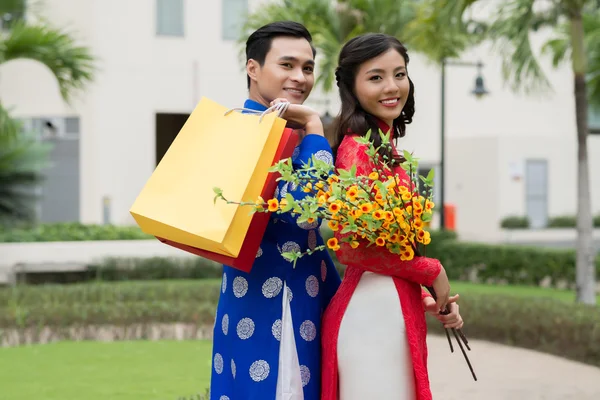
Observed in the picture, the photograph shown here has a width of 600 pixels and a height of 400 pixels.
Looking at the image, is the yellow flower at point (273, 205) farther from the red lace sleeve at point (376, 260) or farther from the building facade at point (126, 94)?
the building facade at point (126, 94)

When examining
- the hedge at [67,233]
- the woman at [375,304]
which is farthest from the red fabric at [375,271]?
the hedge at [67,233]

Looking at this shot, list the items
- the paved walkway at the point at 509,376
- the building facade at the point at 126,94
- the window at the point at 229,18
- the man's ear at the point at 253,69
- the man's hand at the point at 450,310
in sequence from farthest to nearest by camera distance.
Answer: the window at the point at 229,18
the building facade at the point at 126,94
the paved walkway at the point at 509,376
the man's ear at the point at 253,69
the man's hand at the point at 450,310

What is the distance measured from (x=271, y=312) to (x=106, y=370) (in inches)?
164

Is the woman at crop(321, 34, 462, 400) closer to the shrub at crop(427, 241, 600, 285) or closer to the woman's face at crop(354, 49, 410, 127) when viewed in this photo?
the woman's face at crop(354, 49, 410, 127)

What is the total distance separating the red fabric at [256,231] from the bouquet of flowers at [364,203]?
6 cm

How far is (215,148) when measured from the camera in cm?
262

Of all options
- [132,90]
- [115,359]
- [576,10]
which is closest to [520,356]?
[115,359]

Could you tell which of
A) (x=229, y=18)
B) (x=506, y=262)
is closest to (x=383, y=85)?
(x=506, y=262)

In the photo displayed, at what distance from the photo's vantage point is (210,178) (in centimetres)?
257

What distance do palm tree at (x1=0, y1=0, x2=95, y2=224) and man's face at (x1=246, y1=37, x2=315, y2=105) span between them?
24.0 ft

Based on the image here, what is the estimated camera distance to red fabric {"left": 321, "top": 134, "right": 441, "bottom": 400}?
2557 mm

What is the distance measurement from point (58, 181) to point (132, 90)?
2490mm

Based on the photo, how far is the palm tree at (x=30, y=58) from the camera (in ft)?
32.2

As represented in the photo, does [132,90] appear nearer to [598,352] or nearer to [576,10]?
[576,10]
